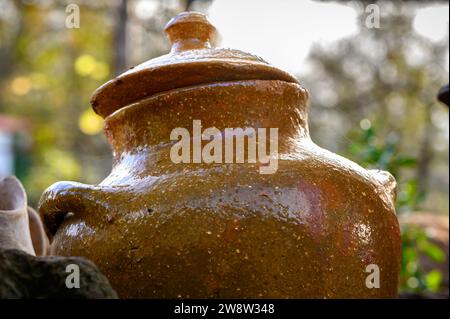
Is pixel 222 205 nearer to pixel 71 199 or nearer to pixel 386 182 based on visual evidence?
pixel 71 199

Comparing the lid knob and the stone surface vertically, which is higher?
the lid knob

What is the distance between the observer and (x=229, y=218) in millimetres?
1343

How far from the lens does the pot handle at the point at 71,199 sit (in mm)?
1495

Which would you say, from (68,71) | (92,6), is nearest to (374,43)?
(92,6)

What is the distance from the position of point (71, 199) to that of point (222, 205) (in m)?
0.40

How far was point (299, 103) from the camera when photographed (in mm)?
1722

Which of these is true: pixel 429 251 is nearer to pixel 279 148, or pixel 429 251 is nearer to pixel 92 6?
pixel 279 148

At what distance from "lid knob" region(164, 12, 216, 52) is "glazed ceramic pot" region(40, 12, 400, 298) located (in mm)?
164

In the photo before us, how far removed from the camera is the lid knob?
1.86m
